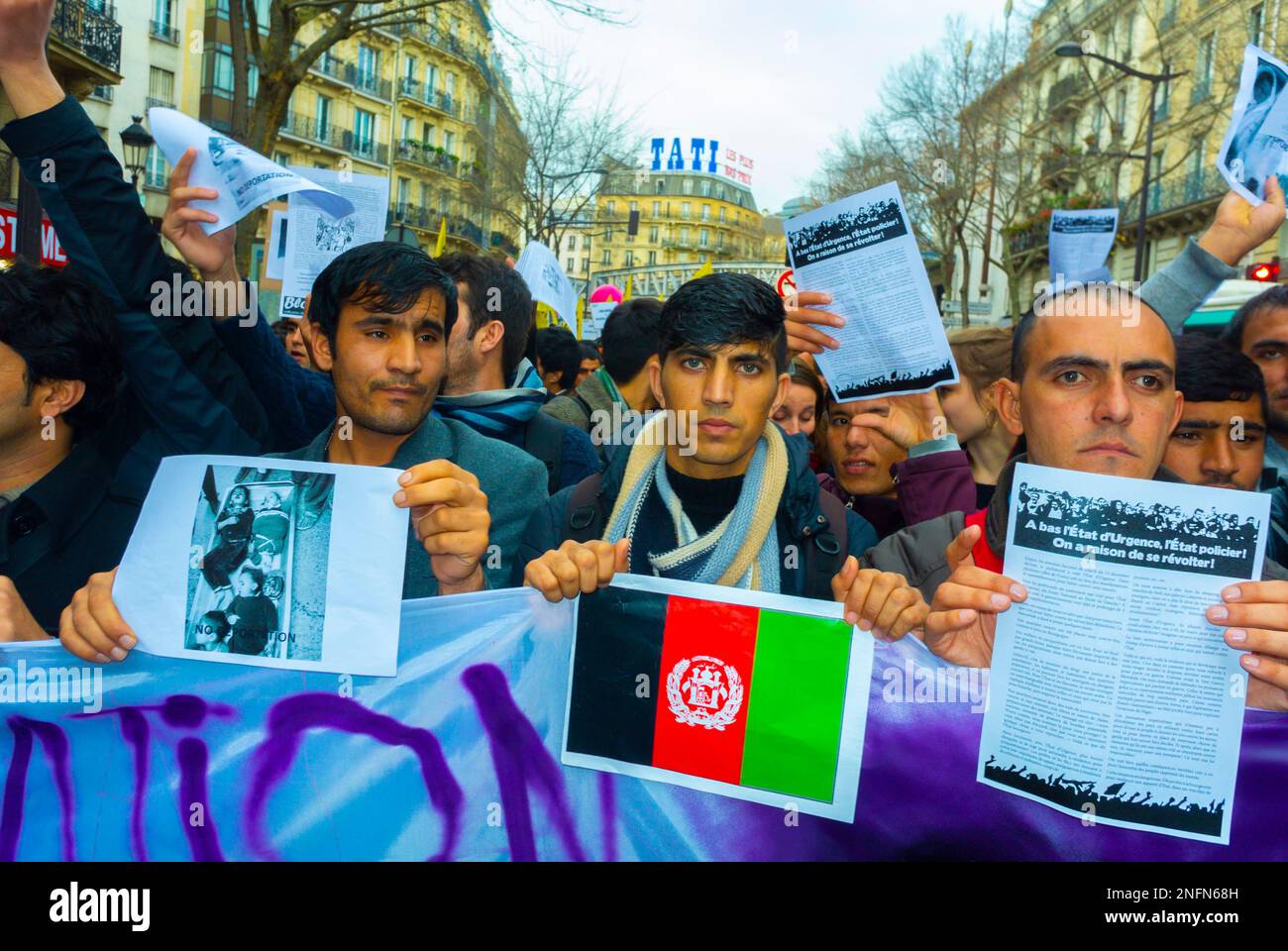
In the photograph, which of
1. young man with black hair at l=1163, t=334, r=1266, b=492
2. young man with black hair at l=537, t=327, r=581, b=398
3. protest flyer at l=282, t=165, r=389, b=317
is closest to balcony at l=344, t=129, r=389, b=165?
young man with black hair at l=537, t=327, r=581, b=398

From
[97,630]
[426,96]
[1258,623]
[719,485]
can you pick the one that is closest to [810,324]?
[719,485]

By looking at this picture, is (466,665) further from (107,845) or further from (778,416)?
(778,416)

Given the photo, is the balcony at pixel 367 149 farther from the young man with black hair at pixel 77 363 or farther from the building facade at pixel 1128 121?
the young man with black hair at pixel 77 363

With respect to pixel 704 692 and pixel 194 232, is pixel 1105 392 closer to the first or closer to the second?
pixel 704 692

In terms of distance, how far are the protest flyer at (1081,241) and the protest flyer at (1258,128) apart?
1564mm

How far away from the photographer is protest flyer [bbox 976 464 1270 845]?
206 centimetres

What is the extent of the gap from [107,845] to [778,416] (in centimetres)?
324

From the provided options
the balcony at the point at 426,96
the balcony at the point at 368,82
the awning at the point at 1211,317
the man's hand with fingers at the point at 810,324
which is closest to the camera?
the man's hand with fingers at the point at 810,324

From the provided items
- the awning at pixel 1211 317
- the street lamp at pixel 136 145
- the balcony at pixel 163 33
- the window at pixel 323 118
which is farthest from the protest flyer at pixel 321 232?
the window at pixel 323 118

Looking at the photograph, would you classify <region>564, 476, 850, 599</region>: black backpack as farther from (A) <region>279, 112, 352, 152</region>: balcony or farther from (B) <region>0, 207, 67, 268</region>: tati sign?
(A) <region>279, 112, 352, 152</region>: balcony

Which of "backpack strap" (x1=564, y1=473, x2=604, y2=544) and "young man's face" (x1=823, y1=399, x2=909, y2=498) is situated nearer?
"backpack strap" (x1=564, y1=473, x2=604, y2=544)

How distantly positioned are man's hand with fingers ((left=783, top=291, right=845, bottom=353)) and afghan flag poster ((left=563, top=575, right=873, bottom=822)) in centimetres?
102

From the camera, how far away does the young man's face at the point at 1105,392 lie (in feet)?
8.12

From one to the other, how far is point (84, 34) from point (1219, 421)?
22.5 metres
